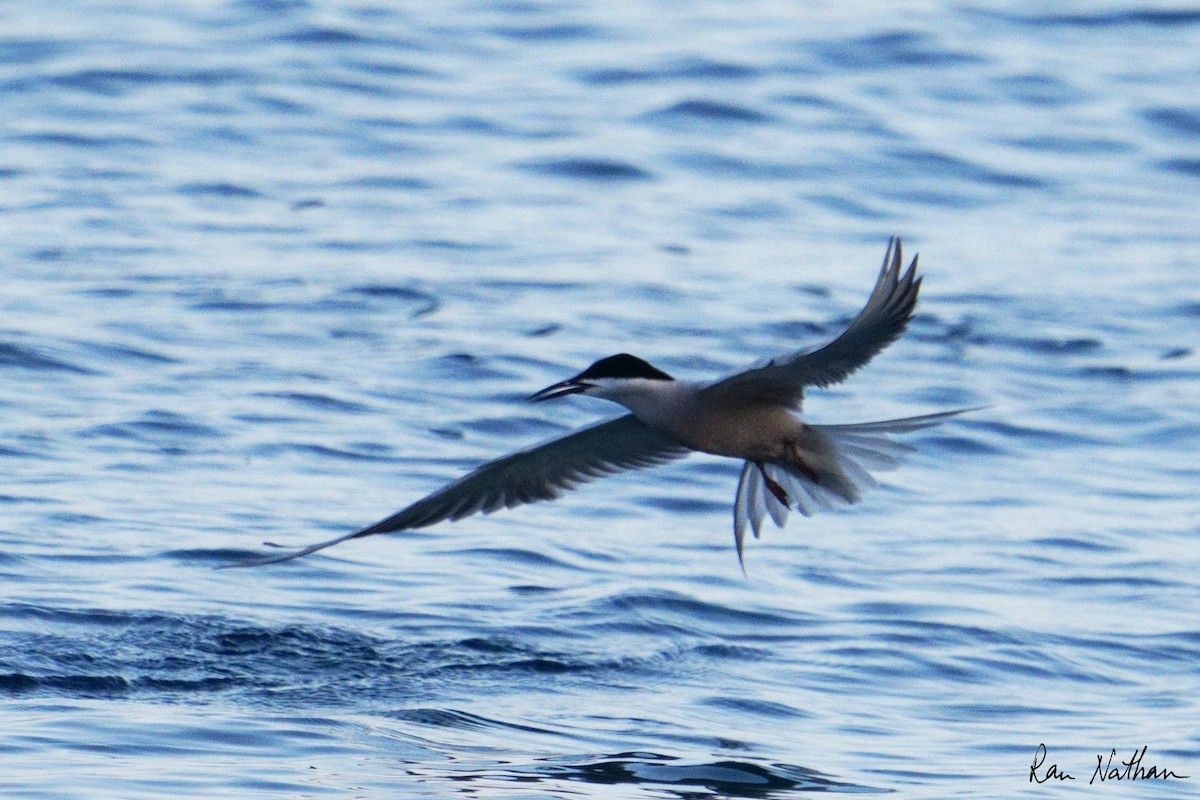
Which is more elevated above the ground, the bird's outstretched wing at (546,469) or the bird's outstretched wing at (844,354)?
the bird's outstretched wing at (844,354)

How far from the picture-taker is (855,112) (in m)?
19.4

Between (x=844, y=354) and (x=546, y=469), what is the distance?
158 centimetres

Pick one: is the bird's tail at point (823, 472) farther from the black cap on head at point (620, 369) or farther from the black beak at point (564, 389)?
the black beak at point (564, 389)

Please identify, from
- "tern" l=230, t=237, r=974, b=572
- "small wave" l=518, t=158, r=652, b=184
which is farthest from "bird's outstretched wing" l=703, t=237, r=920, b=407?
"small wave" l=518, t=158, r=652, b=184

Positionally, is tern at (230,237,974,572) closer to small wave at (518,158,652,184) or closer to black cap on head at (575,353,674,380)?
black cap on head at (575,353,674,380)

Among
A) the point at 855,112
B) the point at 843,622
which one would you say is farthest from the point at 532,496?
the point at 855,112

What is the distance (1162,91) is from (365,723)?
15649 millimetres

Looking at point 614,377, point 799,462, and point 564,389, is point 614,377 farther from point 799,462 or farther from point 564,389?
point 799,462

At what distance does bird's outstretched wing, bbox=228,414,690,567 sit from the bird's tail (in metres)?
0.41

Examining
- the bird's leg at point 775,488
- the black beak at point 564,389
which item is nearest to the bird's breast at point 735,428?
the bird's leg at point 775,488

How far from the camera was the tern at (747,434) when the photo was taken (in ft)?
21.5

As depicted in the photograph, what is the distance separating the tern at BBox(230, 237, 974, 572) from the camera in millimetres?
6562

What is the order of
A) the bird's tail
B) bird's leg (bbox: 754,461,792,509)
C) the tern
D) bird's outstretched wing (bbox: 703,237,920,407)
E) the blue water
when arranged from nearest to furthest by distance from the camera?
bird's outstretched wing (bbox: 703,237,920,407)
the tern
the bird's tail
bird's leg (bbox: 754,461,792,509)
the blue water

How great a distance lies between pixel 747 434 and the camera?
6910 millimetres
